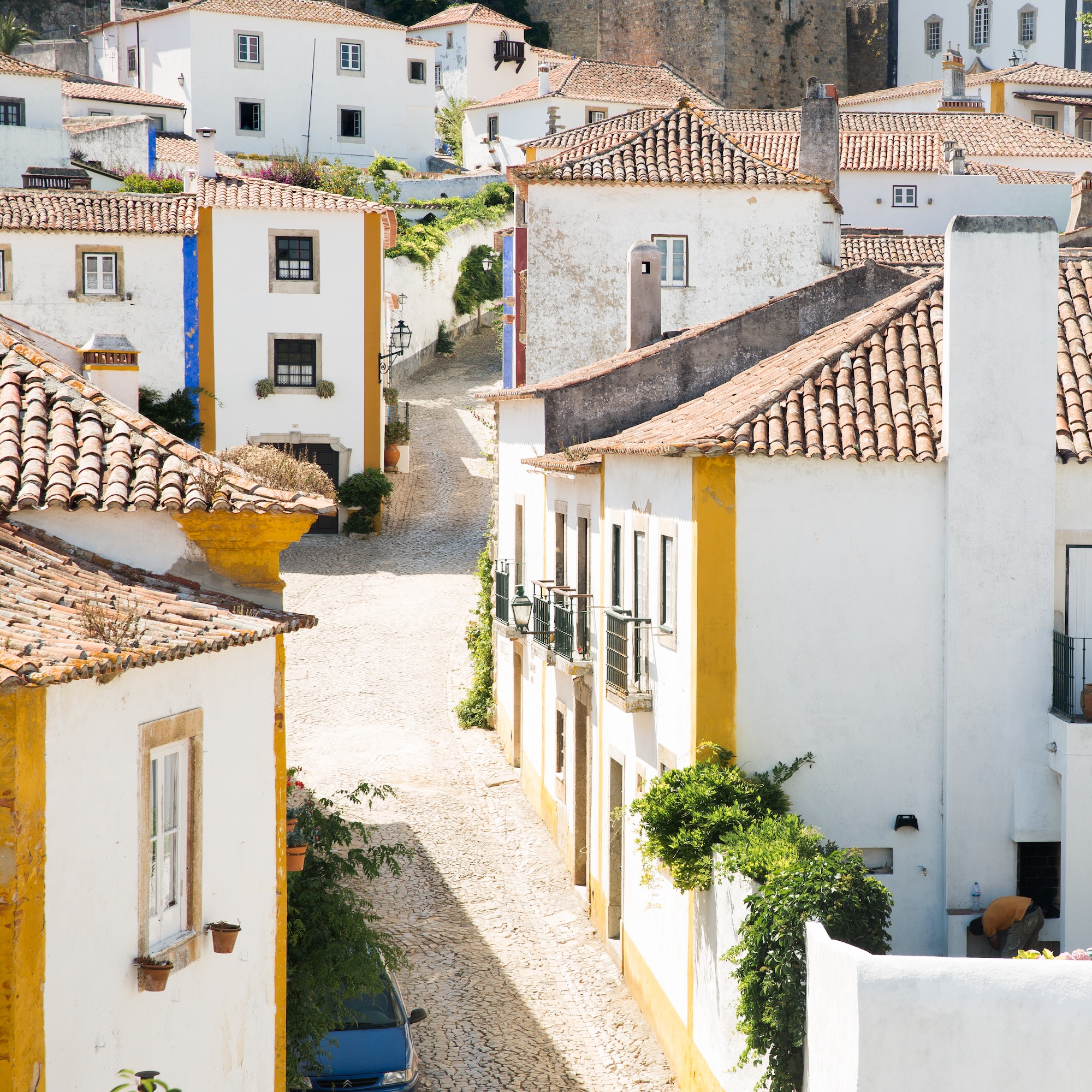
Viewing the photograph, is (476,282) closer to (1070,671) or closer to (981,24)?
(981,24)

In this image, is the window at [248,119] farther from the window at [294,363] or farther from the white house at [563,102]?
the window at [294,363]

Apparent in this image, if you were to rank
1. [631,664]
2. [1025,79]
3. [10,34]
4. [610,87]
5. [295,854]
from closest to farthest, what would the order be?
[295,854] < [631,664] < [1025,79] < [10,34] < [610,87]

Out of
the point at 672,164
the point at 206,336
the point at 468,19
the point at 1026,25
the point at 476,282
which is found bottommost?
the point at 206,336

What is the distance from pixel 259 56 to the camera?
184ft

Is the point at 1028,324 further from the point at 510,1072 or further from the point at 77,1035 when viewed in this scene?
the point at 77,1035

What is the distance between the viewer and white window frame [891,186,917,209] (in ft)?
140

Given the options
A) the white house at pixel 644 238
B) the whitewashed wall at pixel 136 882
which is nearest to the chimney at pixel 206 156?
the white house at pixel 644 238

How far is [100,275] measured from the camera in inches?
1341

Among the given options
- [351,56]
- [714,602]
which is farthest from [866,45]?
[714,602]

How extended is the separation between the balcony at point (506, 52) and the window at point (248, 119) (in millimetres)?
15766

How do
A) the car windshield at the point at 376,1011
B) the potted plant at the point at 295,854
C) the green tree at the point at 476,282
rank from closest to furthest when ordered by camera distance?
the potted plant at the point at 295,854
the car windshield at the point at 376,1011
the green tree at the point at 476,282

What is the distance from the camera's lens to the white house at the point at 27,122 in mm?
46531

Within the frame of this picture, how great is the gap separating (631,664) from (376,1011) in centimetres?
419

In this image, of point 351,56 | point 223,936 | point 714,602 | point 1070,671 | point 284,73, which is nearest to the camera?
point 223,936
